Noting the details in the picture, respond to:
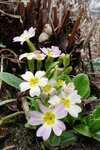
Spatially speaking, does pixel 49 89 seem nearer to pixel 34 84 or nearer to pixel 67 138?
pixel 34 84

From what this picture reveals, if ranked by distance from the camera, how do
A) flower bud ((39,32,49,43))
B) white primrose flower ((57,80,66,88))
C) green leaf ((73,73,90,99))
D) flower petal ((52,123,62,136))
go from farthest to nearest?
flower bud ((39,32,49,43)) < green leaf ((73,73,90,99)) < white primrose flower ((57,80,66,88)) < flower petal ((52,123,62,136))

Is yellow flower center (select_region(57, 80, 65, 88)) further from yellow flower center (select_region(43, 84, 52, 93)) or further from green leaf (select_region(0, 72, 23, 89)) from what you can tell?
green leaf (select_region(0, 72, 23, 89))

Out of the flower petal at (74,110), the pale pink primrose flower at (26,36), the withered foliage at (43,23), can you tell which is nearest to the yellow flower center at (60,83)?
the flower petal at (74,110)

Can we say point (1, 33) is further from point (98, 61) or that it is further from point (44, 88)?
point (44, 88)

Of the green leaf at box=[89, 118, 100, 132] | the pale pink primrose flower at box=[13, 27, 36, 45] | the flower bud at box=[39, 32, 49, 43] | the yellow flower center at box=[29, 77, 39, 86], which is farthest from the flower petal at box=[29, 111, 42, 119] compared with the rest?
the flower bud at box=[39, 32, 49, 43]

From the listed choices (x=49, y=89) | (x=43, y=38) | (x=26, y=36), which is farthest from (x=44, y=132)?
(x=43, y=38)
